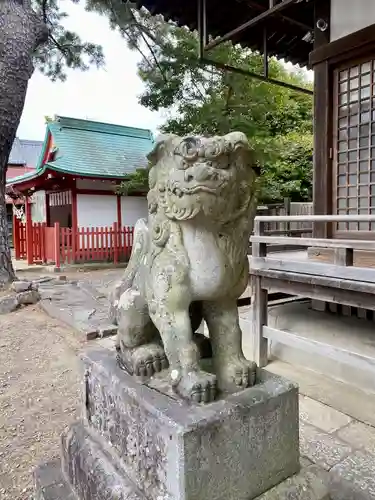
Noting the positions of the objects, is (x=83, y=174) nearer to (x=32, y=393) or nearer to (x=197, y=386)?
(x=32, y=393)

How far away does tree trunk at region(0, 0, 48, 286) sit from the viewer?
695cm

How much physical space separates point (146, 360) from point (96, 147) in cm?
1279

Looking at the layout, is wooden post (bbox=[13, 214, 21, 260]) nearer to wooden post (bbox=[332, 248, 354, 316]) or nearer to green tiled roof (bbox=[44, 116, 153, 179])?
green tiled roof (bbox=[44, 116, 153, 179])

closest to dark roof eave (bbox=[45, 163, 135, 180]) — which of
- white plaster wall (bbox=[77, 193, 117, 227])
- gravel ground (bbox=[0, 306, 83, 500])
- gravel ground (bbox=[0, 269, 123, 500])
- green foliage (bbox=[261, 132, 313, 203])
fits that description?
white plaster wall (bbox=[77, 193, 117, 227])

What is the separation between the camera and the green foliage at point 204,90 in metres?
8.20

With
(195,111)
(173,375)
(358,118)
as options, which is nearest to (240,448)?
(173,375)

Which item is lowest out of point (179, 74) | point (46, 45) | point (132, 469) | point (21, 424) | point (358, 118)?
point (21, 424)

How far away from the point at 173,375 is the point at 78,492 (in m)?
0.84

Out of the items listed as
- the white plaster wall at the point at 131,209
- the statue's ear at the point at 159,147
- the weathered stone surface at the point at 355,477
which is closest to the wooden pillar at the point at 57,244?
the white plaster wall at the point at 131,209

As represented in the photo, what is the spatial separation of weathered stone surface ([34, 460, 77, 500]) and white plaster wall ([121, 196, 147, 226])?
11.0 m

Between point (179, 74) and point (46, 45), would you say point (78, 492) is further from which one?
point (46, 45)

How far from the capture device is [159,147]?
1350 mm

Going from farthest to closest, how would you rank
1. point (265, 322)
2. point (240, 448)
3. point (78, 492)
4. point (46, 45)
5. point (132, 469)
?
point (46, 45) → point (265, 322) → point (78, 492) → point (132, 469) → point (240, 448)

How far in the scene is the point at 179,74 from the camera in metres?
9.09
